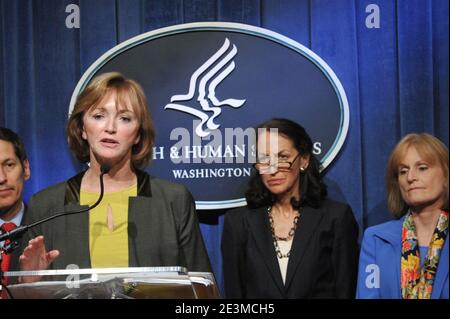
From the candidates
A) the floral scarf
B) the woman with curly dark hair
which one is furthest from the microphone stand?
the floral scarf

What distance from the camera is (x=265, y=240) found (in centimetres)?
355

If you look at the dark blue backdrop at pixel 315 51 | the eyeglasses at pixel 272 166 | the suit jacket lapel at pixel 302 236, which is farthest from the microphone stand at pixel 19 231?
the suit jacket lapel at pixel 302 236

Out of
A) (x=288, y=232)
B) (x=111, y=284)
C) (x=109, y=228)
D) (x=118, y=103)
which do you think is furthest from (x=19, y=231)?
(x=288, y=232)

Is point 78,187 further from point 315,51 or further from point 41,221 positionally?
point 315,51

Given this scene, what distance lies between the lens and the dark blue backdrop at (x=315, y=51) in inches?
143

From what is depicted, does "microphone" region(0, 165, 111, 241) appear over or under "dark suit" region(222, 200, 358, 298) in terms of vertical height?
over

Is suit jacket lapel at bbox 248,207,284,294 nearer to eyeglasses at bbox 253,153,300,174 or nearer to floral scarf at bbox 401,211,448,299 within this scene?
eyeglasses at bbox 253,153,300,174

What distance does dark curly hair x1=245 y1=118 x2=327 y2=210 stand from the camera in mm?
3596

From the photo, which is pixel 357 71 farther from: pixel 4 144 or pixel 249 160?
pixel 4 144

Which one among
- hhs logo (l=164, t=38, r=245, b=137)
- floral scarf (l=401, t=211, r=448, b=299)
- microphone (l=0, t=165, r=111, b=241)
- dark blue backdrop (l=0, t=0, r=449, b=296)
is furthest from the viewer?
hhs logo (l=164, t=38, r=245, b=137)

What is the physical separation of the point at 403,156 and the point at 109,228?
4.72 ft

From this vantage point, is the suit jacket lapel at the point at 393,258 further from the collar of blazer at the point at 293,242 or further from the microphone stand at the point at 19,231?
the microphone stand at the point at 19,231

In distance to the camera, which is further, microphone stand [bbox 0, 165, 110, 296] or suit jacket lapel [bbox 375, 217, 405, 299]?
suit jacket lapel [bbox 375, 217, 405, 299]

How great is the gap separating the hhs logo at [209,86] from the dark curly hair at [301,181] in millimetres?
258
